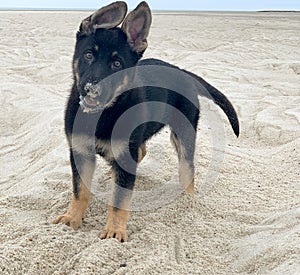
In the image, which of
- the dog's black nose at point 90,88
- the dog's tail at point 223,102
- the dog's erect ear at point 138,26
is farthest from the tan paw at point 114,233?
the dog's tail at point 223,102

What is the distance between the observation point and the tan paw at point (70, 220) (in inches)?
147

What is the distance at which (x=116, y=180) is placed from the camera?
12.3ft

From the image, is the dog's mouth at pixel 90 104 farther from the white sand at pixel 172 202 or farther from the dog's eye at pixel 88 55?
the white sand at pixel 172 202

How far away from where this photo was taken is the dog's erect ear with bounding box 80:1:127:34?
147 inches

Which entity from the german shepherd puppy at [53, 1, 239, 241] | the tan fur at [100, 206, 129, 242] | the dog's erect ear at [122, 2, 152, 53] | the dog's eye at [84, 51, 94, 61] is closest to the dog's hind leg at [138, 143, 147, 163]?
the german shepherd puppy at [53, 1, 239, 241]

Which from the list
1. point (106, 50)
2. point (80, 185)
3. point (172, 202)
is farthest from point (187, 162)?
point (106, 50)

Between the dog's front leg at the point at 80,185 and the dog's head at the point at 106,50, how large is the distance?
428 mm

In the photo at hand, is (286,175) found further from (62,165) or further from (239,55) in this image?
(239,55)

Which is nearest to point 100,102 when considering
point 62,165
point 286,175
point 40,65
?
point 62,165

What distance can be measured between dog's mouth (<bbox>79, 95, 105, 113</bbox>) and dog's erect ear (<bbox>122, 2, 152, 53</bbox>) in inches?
23.0

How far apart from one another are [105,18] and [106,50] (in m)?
0.30

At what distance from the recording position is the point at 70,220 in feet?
12.3

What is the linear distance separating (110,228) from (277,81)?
6.86 metres

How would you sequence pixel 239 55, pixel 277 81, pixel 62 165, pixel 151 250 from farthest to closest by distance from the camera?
pixel 239 55 < pixel 277 81 < pixel 62 165 < pixel 151 250
